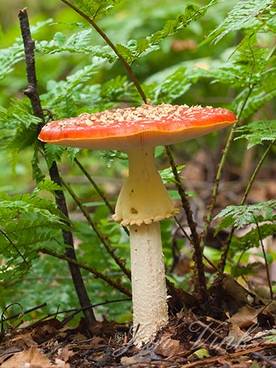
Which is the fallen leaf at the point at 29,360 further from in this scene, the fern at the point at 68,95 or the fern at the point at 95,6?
the fern at the point at 95,6

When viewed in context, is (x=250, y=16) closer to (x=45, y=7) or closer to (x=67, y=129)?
(x=67, y=129)

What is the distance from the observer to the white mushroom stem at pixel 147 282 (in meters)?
3.02

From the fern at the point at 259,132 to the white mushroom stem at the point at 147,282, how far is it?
61 centimetres

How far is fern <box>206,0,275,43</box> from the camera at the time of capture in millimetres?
2721

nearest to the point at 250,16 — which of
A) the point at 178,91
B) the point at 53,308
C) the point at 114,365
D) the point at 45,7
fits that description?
the point at 178,91

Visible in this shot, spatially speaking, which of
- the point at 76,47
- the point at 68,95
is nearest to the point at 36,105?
the point at 68,95

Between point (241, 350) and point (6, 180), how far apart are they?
7788 mm

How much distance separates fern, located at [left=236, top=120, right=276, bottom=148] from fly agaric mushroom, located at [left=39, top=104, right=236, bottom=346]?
8.6 inches

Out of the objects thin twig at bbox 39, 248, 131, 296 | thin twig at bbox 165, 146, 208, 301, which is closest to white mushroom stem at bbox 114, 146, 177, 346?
thin twig at bbox 165, 146, 208, 301

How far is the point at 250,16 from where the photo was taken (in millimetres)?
2721

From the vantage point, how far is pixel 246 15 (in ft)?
9.14

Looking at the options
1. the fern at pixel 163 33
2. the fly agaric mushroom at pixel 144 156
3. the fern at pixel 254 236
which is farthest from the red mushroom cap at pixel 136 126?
the fern at pixel 254 236

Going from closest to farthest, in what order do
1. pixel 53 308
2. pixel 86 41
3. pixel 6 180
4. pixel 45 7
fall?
pixel 86 41 → pixel 53 308 → pixel 6 180 → pixel 45 7

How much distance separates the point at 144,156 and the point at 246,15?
801 millimetres
